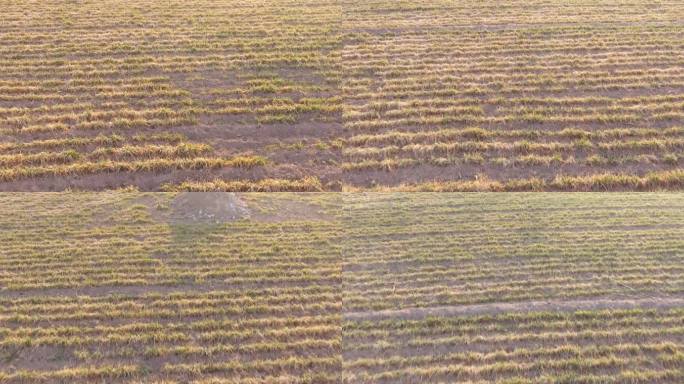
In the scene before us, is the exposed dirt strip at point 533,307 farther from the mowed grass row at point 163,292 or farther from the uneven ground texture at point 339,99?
the uneven ground texture at point 339,99

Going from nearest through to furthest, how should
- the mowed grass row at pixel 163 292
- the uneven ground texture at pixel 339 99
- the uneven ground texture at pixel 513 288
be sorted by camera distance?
the mowed grass row at pixel 163 292 < the uneven ground texture at pixel 513 288 < the uneven ground texture at pixel 339 99

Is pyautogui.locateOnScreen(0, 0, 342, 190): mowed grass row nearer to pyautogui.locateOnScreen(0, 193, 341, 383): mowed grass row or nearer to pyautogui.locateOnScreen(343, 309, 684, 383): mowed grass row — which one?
pyautogui.locateOnScreen(0, 193, 341, 383): mowed grass row

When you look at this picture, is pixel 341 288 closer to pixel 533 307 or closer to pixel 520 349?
pixel 520 349

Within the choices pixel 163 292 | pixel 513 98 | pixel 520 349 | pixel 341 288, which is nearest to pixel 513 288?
pixel 520 349

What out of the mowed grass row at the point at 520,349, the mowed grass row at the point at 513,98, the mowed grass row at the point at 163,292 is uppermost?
the mowed grass row at the point at 513,98

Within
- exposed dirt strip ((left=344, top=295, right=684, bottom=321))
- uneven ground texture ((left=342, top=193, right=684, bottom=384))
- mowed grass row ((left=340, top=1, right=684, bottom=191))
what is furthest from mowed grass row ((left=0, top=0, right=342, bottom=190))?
exposed dirt strip ((left=344, top=295, right=684, bottom=321))

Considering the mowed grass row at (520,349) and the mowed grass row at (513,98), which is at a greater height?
the mowed grass row at (513,98)

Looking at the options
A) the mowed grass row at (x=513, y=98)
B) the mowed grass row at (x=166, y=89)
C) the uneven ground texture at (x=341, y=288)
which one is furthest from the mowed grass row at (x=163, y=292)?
the mowed grass row at (x=513, y=98)
